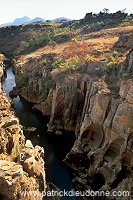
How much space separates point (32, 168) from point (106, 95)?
454 inches

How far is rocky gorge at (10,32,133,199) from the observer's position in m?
18.4

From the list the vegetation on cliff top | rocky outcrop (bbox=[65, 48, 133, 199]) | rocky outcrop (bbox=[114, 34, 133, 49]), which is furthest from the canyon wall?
the vegetation on cliff top

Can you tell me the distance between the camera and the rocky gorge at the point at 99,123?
1838cm

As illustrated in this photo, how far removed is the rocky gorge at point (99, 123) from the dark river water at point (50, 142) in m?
1.23

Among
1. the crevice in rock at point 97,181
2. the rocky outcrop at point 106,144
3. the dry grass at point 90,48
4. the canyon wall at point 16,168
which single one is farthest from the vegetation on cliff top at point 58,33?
the crevice in rock at point 97,181

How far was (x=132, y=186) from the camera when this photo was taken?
15414 millimetres

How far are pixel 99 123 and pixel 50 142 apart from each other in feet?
34.0

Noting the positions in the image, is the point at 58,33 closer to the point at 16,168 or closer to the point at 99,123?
the point at 99,123

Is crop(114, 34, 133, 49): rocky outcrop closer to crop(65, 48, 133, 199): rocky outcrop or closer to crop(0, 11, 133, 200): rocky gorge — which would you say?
crop(0, 11, 133, 200): rocky gorge

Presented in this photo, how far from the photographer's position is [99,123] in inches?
835

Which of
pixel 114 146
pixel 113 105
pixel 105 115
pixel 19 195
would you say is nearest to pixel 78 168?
pixel 114 146

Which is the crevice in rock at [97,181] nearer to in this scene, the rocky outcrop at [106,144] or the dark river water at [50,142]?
the rocky outcrop at [106,144]

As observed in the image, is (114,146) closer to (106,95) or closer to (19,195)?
(106,95)

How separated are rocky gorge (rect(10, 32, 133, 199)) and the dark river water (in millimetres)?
1234
